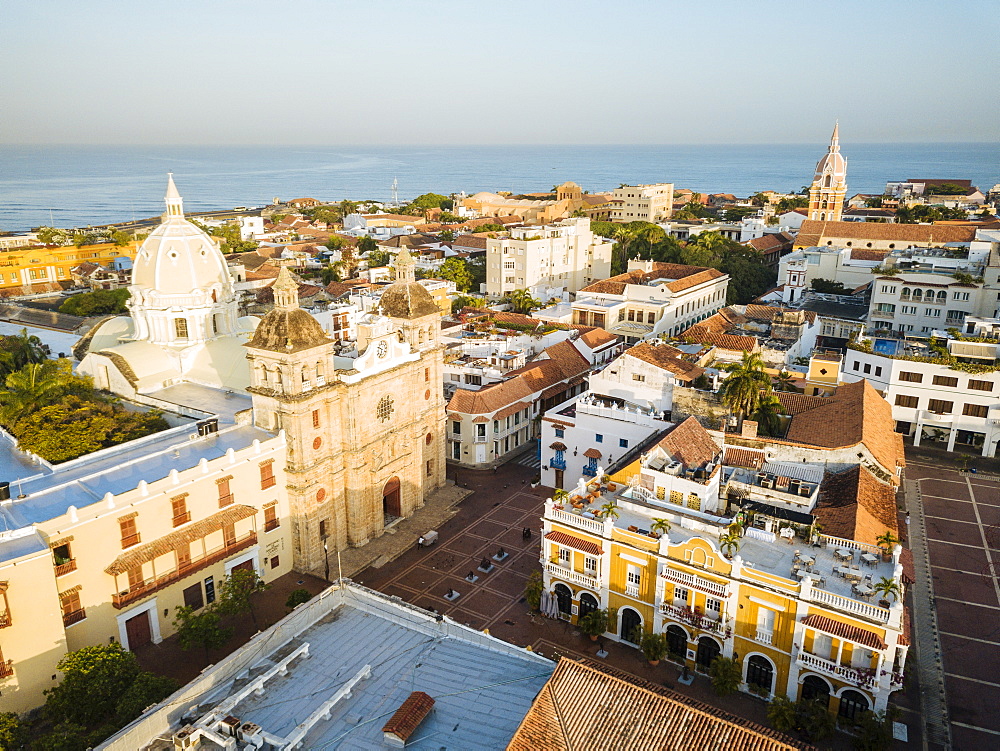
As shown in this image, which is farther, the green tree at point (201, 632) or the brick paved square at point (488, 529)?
the brick paved square at point (488, 529)

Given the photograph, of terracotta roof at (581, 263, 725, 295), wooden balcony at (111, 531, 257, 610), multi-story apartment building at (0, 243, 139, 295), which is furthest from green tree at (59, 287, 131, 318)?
terracotta roof at (581, 263, 725, 295)

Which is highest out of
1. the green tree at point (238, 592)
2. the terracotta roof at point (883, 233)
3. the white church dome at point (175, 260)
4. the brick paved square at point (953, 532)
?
the white church dome at point (175, 260)

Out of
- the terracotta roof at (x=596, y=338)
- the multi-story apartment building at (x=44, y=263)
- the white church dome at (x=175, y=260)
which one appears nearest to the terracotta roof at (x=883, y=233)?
the terracotta roof at (x=596, y=338)

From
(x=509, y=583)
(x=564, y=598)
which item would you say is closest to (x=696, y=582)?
(x=564, y=598)

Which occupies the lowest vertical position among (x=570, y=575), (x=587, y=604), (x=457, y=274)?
(x=587, y=604)

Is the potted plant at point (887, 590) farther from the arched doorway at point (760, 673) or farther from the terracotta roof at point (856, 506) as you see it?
the arched doorway at point (760, 673)

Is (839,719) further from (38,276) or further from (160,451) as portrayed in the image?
(38,276)

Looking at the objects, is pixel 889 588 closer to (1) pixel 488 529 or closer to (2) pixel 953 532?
(2) pixel 953 532
